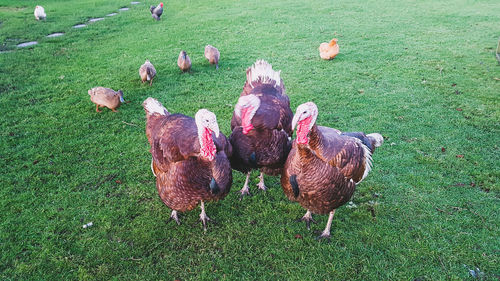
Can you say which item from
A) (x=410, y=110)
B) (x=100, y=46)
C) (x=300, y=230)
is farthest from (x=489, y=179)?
(x=100, y=46)

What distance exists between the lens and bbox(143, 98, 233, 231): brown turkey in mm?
3496

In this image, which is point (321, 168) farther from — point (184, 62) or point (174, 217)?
point (184, 62)

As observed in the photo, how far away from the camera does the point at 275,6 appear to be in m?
15.5

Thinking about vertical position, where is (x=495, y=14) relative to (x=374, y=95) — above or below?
above

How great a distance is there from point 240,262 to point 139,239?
4.28 feet

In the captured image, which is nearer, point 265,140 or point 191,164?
point 191,164

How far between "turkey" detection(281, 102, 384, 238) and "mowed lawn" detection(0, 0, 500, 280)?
67 centimetres

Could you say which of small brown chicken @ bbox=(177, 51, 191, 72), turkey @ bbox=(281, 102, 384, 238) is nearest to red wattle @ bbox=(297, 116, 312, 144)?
turkey @ bbox=(281, 102, 384, 238)

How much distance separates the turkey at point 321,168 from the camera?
338 centimetres

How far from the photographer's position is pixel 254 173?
5117mm

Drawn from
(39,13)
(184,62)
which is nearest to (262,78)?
(184,62)

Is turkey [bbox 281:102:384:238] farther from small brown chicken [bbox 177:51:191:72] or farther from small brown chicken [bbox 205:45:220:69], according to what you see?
small brown chicken [bbox 205:45:220:69]

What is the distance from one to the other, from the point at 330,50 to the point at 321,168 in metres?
6.21

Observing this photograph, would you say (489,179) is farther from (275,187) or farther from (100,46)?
(100,46)
